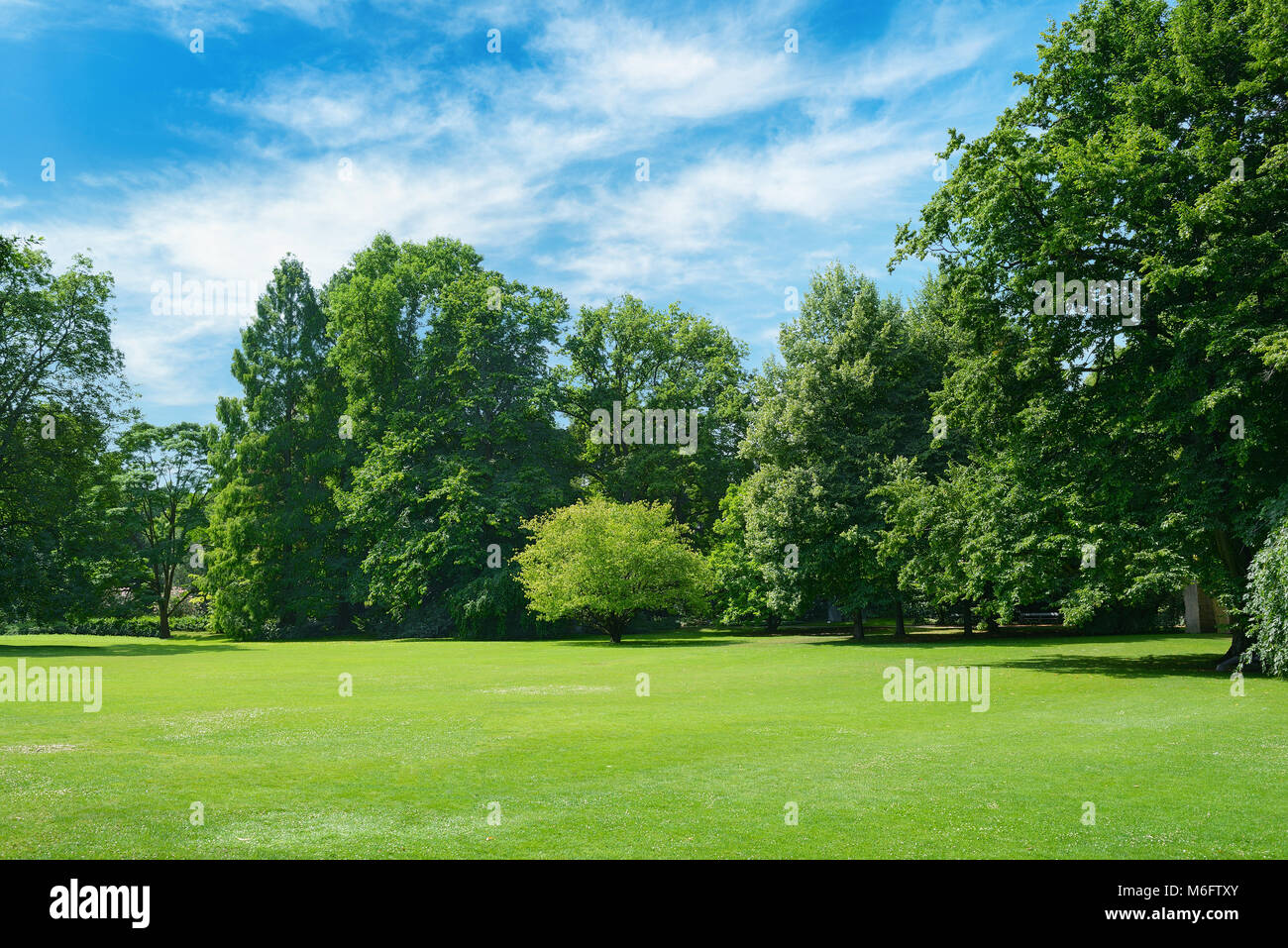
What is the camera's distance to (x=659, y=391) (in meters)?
62.6

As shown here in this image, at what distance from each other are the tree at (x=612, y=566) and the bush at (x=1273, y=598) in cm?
2954

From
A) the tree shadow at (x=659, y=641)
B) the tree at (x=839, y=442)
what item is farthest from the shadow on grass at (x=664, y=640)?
the tree at (x=839, y=442)

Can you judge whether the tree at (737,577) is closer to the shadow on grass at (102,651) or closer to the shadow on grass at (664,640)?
the shadow on grass at (664,640)

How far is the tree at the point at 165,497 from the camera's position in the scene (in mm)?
66188

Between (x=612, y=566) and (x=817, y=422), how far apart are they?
12.9 meters

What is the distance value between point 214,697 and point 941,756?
17.5 m

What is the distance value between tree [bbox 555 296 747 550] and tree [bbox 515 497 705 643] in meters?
14.4

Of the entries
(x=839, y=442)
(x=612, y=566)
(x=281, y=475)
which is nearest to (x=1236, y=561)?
(x=839, y=442)

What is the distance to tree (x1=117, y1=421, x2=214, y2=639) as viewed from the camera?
217ft

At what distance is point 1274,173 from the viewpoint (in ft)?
75.4

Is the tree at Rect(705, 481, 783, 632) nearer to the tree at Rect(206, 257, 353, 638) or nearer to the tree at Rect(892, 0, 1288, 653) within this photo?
the tree at Rect(892, 0, 1288, 653)
